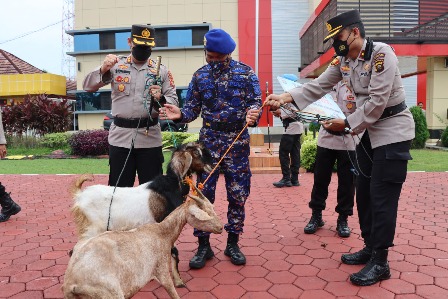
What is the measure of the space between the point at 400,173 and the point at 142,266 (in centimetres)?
226

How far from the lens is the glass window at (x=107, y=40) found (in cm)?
2295

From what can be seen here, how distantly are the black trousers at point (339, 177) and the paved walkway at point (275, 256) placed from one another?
1.29 feet

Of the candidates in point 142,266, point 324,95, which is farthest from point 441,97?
point 142,266

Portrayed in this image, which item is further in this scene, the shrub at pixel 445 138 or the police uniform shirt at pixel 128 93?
the shrub at pixel 445 138

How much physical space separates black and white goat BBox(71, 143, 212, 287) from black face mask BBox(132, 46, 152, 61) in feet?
3.59

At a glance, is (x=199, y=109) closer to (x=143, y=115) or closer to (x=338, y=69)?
(x=143, y=115)

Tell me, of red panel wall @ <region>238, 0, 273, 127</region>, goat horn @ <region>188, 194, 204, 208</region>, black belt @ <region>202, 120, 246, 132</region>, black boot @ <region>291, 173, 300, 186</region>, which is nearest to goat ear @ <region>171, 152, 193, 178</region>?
black belt @ <region>202, 120, 246, 132</region>

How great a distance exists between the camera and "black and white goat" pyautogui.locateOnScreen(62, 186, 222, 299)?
234 cm

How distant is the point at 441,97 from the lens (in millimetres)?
14859

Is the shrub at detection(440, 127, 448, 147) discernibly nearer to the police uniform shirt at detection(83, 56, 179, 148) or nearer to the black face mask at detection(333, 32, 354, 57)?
the black face mask at detection(333, 32, 354, 57)

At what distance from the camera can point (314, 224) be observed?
4945 millimetres

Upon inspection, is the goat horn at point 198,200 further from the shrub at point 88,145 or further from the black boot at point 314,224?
the shrub at point 88,145

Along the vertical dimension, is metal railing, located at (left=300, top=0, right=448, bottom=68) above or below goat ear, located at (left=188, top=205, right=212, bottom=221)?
above

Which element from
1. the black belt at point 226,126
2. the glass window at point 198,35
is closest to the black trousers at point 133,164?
the black belt at point 226,126
